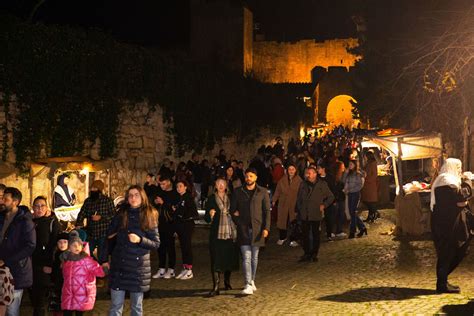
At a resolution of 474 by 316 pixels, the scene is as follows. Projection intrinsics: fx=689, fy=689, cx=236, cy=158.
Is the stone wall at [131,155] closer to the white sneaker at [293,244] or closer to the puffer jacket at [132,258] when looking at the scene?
the white sneaker at [293,244]

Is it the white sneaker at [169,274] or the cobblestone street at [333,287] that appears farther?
the white sneaker at [169,274]

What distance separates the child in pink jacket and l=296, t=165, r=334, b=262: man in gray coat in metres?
5.18

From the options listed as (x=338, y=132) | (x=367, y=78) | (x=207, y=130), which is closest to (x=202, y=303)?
(x=207, y=130)

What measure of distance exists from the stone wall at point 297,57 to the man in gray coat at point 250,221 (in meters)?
59.6

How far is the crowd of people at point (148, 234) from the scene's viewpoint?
6.37 m

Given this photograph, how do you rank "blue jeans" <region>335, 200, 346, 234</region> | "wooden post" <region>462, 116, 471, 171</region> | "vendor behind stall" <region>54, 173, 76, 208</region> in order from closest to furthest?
"vendor behind stall" <region>54, 173, 76, 208</region> → "blue jeans" <region>335, 200, 346, 234</region> → "wooden post" <region>462, 116, 471, 171</region>

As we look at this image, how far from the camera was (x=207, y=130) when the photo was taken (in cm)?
2162

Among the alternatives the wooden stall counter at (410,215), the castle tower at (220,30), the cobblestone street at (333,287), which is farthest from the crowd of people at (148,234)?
the castle tower at (220,30)

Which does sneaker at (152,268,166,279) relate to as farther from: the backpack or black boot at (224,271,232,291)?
the backpack

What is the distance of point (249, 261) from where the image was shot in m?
8.68

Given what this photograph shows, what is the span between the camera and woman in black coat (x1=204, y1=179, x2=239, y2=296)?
8.62 metres

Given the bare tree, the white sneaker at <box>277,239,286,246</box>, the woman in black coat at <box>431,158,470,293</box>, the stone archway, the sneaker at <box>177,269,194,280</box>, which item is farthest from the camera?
the stone archway

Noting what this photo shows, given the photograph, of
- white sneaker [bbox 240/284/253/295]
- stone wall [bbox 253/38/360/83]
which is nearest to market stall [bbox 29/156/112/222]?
white sneaker [bbox 240/284/253/295]

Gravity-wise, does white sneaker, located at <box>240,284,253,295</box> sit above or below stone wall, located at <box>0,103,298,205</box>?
below
